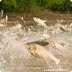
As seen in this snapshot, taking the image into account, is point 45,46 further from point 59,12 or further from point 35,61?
point 59,12

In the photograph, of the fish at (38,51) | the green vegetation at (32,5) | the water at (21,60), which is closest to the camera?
the fish at (38,51)

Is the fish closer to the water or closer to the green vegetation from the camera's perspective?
the water

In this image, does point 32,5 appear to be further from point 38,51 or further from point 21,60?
point 38,51

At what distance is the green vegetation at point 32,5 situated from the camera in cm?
2570

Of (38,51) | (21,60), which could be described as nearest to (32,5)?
(21,60)

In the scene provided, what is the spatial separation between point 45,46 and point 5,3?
2117 cm

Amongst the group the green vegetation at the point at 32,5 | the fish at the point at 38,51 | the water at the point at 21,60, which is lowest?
the green vegetation at the point at 32,5

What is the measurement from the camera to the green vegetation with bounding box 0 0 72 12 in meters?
25.7

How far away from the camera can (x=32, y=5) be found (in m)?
26.4

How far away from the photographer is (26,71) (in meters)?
6.71

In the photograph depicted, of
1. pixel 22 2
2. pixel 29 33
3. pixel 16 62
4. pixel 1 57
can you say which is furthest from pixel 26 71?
pixel 22 2

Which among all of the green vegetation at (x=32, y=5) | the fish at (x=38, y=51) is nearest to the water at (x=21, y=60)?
the fish at (x=38, y=51)

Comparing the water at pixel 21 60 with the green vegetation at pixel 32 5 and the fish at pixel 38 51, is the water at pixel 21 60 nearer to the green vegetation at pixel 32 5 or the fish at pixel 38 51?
the fish at pixel 38 51

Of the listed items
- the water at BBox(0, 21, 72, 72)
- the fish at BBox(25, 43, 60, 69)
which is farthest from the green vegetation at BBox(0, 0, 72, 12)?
the fish at BBox(25, 43, 60, 69)
